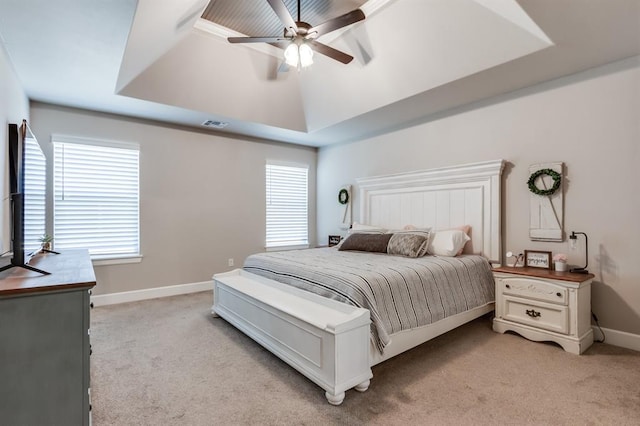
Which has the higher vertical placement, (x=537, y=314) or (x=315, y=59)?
(x=315, y=59)

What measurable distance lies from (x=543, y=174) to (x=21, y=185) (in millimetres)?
4634

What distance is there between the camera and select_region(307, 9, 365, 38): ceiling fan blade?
2.48m

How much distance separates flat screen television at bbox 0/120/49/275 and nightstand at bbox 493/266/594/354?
3775mm

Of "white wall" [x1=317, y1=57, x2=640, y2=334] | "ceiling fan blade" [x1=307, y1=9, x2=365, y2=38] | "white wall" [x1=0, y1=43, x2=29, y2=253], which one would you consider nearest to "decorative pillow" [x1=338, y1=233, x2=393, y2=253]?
"white wall" [x1=317, y1=57, x2=640, y2=334]

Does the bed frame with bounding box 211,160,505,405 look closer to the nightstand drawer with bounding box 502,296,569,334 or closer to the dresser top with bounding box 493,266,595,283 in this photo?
the nightstand drawer with bounding box 502,296,569,334

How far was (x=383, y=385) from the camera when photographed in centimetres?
222

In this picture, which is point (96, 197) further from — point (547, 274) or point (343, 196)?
point (547, 274)

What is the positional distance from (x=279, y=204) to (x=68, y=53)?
11.9 feet

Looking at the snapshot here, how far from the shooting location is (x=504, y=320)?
3162 millimetres

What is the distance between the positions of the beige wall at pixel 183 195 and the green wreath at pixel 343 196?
1.32 meters

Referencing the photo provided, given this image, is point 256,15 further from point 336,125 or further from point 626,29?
point 626,29

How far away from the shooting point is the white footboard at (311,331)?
2002mm

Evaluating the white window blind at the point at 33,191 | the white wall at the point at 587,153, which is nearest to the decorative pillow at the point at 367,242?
the white wall at the point at 587,153

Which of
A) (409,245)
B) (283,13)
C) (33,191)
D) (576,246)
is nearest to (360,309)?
(409,245)
